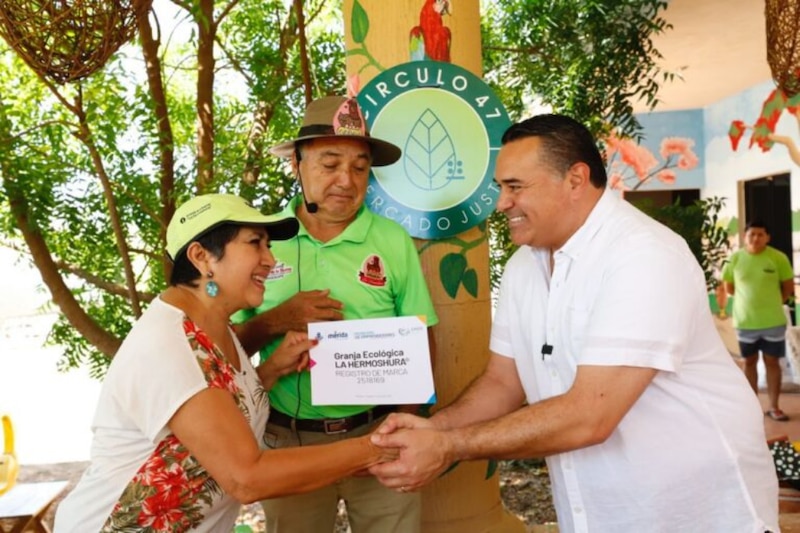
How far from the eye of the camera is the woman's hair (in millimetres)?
2404

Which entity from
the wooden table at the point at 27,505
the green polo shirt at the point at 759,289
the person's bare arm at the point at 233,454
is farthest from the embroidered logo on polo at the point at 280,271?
the green polo shirt at the point at 759,289

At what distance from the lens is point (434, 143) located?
135 inches

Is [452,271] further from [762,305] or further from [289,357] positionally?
[762,305]

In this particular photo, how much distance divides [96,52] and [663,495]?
8.26 feet

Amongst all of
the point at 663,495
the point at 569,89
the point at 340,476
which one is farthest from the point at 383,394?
the point at 569,89

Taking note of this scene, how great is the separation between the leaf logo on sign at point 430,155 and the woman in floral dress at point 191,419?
112cm

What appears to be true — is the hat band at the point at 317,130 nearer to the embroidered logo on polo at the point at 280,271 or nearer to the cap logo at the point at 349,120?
the cap logo at the point at 349,120

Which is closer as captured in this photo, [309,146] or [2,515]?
[309,146]

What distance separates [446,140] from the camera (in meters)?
3.43

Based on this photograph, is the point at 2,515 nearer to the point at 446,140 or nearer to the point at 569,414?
the point at 446,140

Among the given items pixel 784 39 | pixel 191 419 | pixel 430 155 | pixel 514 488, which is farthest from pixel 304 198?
pixel 514 488

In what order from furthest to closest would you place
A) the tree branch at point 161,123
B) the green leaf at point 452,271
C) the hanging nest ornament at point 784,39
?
the tree branch at point 161,123
the hanging nest ornament at point 784,39
the green leaf at point 452,271

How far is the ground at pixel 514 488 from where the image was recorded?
620cm

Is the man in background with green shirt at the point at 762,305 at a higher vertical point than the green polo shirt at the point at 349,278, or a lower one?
lower
